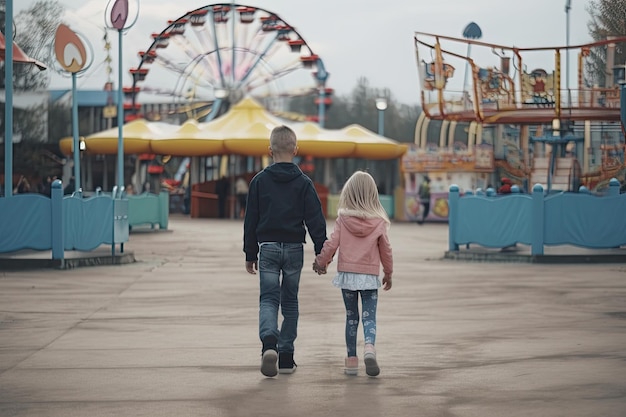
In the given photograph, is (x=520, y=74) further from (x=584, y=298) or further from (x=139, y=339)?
(x=139, y=339)

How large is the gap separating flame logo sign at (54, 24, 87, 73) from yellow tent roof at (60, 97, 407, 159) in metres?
22.5

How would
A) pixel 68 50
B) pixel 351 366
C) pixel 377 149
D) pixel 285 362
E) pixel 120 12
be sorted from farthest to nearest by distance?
pixel 377 149, pixel 120 12, pixel 68 50, pixel 285 362, pixel 351 366

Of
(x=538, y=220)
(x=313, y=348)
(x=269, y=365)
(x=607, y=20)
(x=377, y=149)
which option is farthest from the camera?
(x=377, y=149)

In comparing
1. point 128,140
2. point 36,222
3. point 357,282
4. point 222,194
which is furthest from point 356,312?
point 222,194

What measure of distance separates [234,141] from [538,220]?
2760 cm

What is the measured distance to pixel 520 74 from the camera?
3203 cm

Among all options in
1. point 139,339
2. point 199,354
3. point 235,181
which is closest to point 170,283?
point 139,339

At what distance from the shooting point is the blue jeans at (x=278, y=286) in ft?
27.7

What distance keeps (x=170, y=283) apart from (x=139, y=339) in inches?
252

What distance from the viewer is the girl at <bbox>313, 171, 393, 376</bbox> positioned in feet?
27.6

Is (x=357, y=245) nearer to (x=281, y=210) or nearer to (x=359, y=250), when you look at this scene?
(x=359, y=250)

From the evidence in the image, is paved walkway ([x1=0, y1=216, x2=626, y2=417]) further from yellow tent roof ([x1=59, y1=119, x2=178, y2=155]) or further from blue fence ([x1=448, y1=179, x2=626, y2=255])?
yellow tent roof ([x1=59, y1=119, x2=178, y2=155])

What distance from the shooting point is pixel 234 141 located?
157 feet

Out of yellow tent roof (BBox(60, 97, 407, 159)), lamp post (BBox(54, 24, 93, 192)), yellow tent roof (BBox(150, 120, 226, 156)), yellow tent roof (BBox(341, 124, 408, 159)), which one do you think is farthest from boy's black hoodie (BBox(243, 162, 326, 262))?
yellow tent roof (BBox(341, 124, 408, 159))
